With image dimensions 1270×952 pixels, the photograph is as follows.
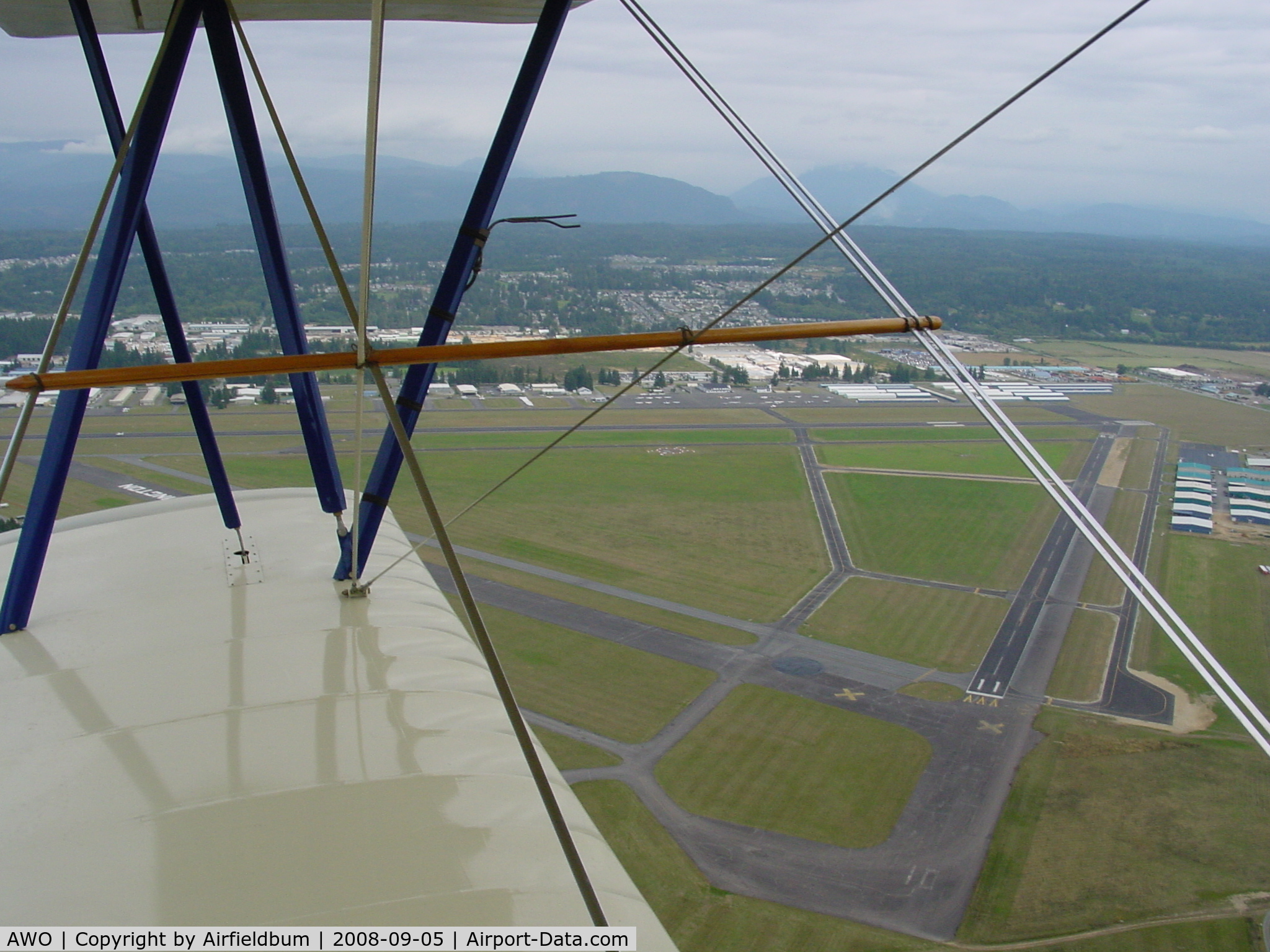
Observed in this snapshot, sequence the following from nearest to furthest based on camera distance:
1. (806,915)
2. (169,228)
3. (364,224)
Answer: (364,224) → (806,915) → (169,228)

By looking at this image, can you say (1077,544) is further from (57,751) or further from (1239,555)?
(57,751)

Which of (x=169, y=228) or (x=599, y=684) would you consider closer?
(x=599, y=684)

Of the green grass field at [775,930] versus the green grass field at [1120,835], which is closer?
the green grass field at [775,930]

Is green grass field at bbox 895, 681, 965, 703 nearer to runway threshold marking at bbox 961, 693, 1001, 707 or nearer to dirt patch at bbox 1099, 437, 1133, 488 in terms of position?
runway threshold marking at bbox 961, 693, 1001, 707

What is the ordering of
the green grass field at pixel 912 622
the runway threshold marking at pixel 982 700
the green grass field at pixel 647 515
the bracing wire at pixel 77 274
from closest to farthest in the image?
the bracing wire at pixel 77 274 → the runway threshold marking at pixel 982 700 → the green grass field at pixel 912 622 → the green grass field at pixel 647 515

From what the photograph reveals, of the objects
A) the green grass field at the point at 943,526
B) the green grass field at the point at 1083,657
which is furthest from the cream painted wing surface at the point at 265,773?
the green grass field at the point at 943,526

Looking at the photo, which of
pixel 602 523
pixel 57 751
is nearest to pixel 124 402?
pixel 602 523

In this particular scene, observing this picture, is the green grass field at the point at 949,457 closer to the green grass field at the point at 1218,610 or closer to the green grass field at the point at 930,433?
the green grass field at the point at 930,433
